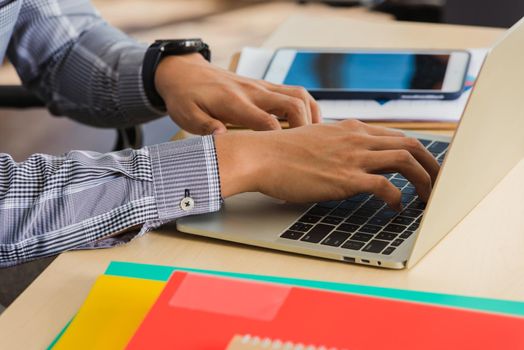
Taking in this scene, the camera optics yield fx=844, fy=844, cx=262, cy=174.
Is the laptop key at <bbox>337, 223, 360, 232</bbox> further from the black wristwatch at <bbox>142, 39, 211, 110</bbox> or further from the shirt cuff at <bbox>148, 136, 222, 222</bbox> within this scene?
the black wristwatch at <bbox>142, 39, 211, 110</bbox>

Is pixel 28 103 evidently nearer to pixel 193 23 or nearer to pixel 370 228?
pixel 370 228

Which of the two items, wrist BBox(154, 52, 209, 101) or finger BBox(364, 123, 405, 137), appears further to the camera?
wrist BBox(154, 52, 209, 101)

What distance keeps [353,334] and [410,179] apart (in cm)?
31

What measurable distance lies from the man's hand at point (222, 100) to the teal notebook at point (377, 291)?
0.99 feet

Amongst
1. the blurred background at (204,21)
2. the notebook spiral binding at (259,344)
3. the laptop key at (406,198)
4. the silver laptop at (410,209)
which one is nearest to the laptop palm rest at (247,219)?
the silver laptop at (410,209)

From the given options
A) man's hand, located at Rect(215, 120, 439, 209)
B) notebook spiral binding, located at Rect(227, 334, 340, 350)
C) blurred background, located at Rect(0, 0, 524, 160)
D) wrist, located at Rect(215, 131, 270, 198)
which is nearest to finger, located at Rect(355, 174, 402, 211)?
man's hand, located at Rect(215, 120, 439, 209)

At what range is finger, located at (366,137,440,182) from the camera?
92cm

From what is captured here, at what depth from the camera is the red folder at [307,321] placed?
Answer: 0.63m

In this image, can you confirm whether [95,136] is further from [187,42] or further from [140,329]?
[140,329]

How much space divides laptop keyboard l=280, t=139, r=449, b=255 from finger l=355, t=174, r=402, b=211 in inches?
0.6

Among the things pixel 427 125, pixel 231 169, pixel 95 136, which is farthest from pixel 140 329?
pixel 95 136

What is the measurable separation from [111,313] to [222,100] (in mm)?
455

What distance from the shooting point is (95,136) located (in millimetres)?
2117

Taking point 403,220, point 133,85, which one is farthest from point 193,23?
point 403,220
